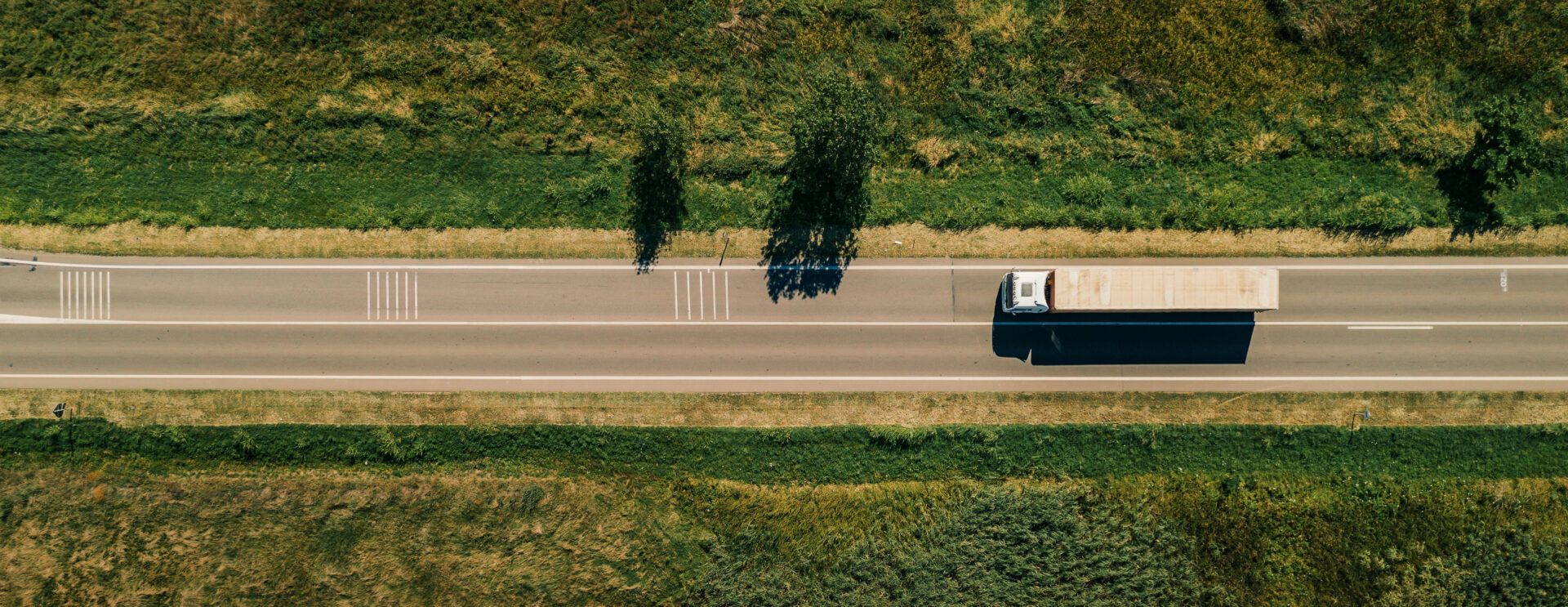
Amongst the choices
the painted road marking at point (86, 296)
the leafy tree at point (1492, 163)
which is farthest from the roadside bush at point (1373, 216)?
the painted road marking at point (86, 296)

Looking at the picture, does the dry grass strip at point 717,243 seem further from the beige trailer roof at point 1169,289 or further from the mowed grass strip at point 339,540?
the mowed grass strip at point 339,540

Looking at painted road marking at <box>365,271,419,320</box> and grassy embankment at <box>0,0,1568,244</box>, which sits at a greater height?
grassy embankment at <box>0,0,1568,244</box>

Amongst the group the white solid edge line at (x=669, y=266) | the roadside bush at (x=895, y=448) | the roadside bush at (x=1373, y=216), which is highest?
the roadside bush at (x=1373, y=216)

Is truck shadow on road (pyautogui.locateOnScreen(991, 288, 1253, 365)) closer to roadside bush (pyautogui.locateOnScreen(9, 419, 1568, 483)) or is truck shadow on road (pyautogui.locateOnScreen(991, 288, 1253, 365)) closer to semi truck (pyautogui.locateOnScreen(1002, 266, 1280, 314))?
semi truck (pyautogui.locateOnScreen(1002, 266, 1280, 314))

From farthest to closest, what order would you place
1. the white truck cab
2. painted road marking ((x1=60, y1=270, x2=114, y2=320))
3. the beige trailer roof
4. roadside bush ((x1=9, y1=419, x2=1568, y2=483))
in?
painted road marking ((x1=60, y1=270, x2=114, y2=320)) < roadside bush ((x1=9, y1=419, x2=1568, y2=483)) < the white truck cab < the beige trailer roof

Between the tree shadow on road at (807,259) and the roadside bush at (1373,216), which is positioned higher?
the roadside bush at (1373,216)

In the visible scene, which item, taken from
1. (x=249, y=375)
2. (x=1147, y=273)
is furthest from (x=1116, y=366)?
(x=249, y=375)

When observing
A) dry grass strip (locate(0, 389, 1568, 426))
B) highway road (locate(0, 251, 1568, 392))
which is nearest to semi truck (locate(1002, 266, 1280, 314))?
highway road (locate(0, 251, 1568, 392))
